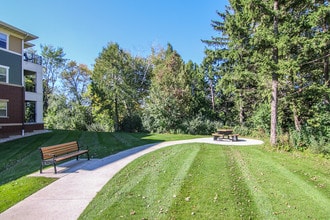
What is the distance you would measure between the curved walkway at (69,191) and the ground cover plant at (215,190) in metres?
0.31

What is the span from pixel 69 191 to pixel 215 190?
3.62 meters

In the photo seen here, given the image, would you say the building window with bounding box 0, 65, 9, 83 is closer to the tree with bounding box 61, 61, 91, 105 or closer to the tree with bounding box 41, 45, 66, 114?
the tree with bounding box 61, 61, 91, 105

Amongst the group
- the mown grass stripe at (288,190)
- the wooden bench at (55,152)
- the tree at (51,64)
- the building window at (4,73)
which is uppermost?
the tree at (51,64)

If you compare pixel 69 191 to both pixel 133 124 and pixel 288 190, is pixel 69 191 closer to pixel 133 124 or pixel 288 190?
pixel 288 190

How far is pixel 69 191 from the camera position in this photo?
527 cm

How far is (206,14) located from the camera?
2261cm

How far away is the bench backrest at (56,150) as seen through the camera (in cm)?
698

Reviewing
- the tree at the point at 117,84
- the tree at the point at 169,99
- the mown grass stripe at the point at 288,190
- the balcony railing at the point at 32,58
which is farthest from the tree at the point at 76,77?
the mown grass stripe at the point at 288,190

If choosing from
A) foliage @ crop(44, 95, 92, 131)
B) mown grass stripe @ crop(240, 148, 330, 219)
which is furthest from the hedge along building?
mown grass stripe @ crop(240, 148, 330, 219)

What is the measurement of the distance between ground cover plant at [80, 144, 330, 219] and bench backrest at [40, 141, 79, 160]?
251cm

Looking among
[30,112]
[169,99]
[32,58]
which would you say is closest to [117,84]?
[169,99]

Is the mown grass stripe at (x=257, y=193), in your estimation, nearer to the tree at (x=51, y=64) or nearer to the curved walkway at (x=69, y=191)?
the curved walkway at (x=69, y=191)

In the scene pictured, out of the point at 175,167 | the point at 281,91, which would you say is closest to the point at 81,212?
the point at 175,167

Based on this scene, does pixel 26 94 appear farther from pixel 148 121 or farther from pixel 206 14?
pixel 206 14
